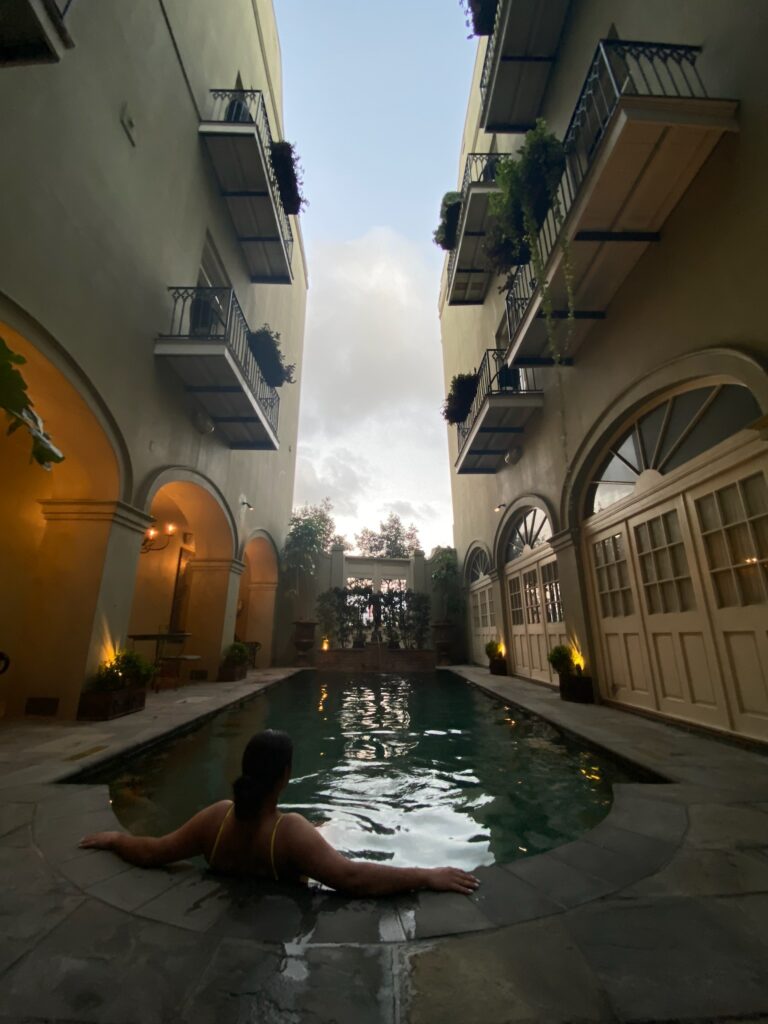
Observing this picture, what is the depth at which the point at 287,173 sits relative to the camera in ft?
29.9

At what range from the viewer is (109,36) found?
543 centimetres

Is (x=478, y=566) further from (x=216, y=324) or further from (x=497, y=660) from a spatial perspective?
(x=216, y=324)

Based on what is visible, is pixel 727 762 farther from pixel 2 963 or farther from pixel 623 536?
pixel 2 963

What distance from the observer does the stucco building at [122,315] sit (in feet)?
14.3

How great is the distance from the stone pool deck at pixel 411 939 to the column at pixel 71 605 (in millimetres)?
3198

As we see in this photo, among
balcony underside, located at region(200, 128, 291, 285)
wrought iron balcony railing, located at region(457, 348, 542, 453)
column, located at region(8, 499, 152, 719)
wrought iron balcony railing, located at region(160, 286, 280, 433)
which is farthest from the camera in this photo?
wrought iron balcony railing, located at region(457, 348, 542, 453)

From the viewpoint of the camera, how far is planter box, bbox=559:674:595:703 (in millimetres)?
6113

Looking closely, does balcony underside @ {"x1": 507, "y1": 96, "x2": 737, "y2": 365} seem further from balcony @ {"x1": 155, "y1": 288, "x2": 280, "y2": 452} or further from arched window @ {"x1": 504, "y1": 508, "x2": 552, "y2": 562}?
balcony @ {"x1": 155, "y1": 288, "x2": 280, "y2": 452}

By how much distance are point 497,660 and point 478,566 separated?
11.1 feet

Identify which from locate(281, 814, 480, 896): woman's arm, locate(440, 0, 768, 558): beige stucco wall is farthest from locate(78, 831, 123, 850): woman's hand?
locate(440, 0, 768, 558): beige stucco wall

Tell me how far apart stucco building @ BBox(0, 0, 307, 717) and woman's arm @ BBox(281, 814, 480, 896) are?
4569 millimetres

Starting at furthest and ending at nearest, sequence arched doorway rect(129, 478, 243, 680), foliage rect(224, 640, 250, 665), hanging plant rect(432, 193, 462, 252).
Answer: hanging plant rect(432, 193, 462, 252)
foliage rect(224, 640, 250, 665)
arched doorway rect(129, 478, 243, 680)

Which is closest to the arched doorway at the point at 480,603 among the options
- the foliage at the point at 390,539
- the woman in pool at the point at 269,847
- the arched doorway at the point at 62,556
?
the arched doorway at the point at 62,556

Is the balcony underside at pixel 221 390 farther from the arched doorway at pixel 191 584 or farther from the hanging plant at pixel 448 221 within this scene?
the hanging plant at pixel 448 221
